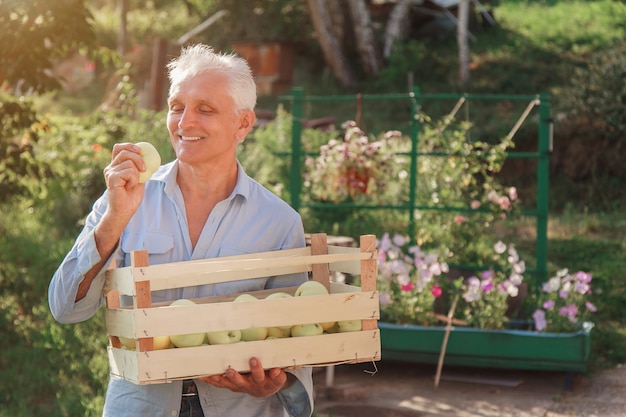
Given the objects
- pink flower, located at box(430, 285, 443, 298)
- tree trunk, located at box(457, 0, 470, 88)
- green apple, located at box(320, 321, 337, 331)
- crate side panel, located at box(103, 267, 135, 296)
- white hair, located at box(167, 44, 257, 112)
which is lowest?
pink flower, located at box(430, 285, 443, 298)

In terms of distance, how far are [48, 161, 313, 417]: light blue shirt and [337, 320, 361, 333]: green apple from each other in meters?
0.14

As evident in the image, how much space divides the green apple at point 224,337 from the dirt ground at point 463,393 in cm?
288

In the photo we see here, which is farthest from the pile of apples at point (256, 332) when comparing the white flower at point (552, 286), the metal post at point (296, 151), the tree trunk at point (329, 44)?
the tree trunk at point (329, 44)

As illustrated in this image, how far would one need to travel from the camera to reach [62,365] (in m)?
5.91

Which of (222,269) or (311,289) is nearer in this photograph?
(222,269)

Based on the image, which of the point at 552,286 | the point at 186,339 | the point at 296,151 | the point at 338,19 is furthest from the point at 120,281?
the point at 338,19

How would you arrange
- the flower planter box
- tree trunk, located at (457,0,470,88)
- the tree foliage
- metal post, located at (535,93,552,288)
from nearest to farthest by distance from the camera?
the flower planter box
the tree foliage
metal post, located at (535,93,552,288)
tree trunk, located at (457,0,470,88)

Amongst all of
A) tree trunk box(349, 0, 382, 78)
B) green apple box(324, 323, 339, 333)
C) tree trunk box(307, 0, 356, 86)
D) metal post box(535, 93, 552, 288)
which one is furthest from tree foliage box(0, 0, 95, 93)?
tree trunk box(349, 0, 382, 78)

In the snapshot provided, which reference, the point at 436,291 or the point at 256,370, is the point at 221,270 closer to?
the point at 256,370

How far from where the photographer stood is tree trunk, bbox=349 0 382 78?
1723 cm

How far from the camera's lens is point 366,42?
17328 mm

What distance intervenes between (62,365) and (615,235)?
575 centimetres

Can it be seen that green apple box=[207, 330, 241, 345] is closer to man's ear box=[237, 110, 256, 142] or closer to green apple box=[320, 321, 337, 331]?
green apple box=[320, 321, 337, 331]

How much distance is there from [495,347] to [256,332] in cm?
380
